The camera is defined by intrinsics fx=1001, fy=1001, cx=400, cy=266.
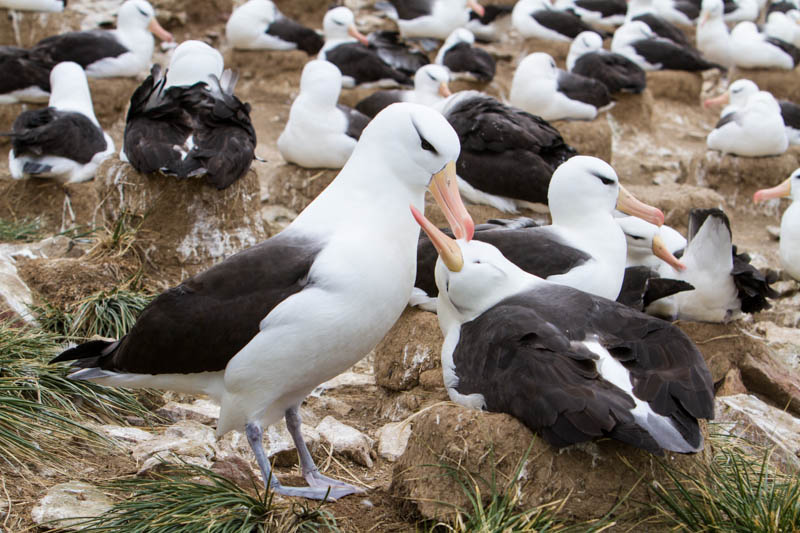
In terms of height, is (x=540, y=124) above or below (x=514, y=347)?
below

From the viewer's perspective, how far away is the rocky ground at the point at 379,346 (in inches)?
147

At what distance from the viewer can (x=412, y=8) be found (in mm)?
15156

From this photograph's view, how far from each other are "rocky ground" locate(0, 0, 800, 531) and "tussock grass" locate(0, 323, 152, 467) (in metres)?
0.12

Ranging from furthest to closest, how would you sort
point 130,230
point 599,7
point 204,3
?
point 599,7 < point 204,3 < point 130,230

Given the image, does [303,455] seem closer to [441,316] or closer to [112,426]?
[441,316]

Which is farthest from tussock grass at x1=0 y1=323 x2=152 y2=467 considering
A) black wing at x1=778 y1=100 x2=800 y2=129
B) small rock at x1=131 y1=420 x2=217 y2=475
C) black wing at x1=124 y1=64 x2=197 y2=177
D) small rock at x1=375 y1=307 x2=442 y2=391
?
black wing at x1=778 y1=100 x2=800 y2=129

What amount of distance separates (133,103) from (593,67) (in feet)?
21.5

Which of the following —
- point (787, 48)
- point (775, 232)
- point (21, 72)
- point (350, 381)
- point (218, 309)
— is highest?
point (218, 309)

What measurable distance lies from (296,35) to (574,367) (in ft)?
34.7

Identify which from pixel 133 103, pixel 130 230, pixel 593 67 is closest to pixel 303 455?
pixel 130 230

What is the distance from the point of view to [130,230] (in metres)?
6.88

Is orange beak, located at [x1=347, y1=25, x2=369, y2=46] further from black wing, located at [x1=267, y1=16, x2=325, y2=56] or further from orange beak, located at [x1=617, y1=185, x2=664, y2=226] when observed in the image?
orange beak, located at [x1=617, y1=185, x2=664, y2=226]

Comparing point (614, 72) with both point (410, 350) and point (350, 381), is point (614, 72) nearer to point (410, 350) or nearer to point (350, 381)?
point (350, 381)

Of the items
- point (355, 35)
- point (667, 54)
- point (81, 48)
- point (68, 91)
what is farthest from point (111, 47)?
point (667, 54)
